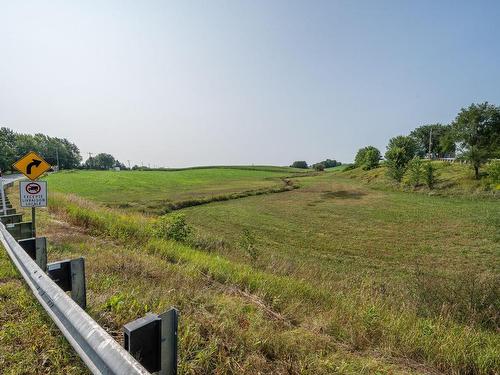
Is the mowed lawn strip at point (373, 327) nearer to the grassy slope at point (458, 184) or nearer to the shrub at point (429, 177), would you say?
the grassy slope at point (458, 184)

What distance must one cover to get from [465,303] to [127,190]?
1906 inches

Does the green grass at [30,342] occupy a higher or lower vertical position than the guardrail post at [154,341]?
lower

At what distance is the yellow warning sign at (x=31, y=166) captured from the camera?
339 inches

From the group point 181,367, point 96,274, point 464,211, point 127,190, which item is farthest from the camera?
point 127,190

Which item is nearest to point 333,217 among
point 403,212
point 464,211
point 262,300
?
point 403,212

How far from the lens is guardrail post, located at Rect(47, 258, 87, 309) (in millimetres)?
2844

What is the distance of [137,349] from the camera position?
5.53ft

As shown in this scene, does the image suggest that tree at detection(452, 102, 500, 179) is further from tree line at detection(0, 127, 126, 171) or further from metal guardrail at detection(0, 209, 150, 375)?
tree line at detection(0, 127, 126, 171)

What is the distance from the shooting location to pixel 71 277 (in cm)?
288

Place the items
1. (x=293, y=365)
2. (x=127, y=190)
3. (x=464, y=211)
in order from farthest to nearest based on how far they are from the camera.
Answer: (x=127, y=190), (x=464, y=211), (x=293, y=365)

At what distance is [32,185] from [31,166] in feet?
2.69

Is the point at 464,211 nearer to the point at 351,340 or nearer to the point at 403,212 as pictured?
the point at 403,212

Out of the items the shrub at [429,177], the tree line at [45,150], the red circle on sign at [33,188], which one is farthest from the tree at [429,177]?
the tree line at [45,150]

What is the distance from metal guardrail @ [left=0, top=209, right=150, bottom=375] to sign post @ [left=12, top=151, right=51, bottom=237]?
21.3 ft
